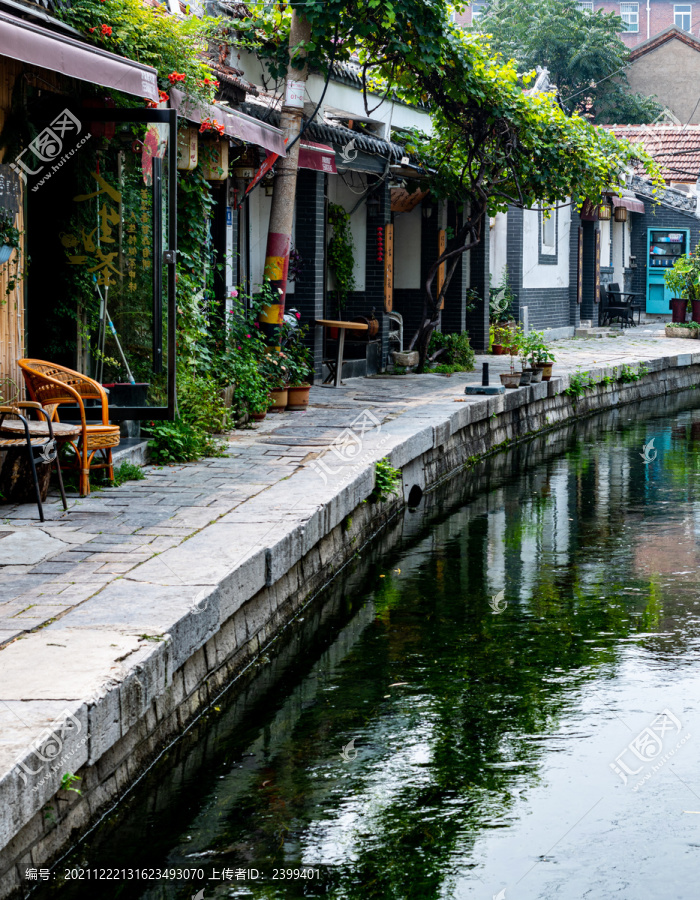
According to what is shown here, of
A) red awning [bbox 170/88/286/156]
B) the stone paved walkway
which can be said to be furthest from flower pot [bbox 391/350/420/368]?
red awning [bbox 170/88/286/156]

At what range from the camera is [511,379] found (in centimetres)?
1462

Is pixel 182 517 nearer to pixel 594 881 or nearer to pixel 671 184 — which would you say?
pixel 594 881

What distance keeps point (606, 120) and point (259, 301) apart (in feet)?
106

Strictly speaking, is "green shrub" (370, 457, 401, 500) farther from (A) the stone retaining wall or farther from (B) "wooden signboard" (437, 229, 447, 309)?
(B) "wooden signboard" (437, 229, 447, 309)

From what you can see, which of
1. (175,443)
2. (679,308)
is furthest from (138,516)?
(679,308)

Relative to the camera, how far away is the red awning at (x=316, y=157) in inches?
513

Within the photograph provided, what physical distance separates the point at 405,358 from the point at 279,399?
17.2ft

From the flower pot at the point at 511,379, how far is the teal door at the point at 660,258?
18993mm

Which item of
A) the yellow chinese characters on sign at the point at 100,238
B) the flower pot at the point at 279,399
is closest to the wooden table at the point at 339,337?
the flower pot at the point at 279,399

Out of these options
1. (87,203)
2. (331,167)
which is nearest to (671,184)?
(331,167)

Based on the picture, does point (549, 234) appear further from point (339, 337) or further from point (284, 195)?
point (284, 195)

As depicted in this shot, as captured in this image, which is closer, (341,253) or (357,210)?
(341,253)

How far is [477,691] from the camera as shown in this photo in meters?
5.70

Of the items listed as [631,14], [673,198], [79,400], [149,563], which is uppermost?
[631,14]
